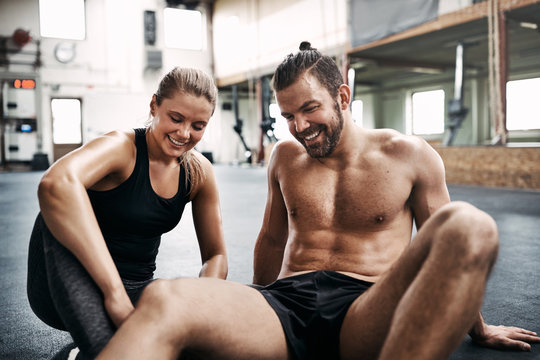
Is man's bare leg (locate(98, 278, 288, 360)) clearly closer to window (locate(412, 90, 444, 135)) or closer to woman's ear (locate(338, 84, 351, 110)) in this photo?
woman's ear (locate(338, 84, 351, 110))

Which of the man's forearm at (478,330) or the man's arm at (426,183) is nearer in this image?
the man's arm at (426,183)

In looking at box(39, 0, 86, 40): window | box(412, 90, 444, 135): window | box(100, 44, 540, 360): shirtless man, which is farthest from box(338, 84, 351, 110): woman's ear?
box(39, 0, 86, 40): window

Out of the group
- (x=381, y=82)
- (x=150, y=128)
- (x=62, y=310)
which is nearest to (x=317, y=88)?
(x=150, y=128)

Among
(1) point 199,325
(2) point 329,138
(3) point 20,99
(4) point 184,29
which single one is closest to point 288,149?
(2) point 329,138

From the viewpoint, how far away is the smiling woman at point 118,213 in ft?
3.69

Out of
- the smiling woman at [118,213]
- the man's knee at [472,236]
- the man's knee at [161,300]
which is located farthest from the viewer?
the smiling woman at [118,213]

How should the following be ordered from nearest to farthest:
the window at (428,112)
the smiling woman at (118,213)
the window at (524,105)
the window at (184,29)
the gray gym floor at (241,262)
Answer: the smiling woman at (118,213)
the gray gym floor at (241,262)
the window at (524,105)
the window at (428,112)
the window at (184,29)

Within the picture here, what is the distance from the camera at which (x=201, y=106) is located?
4.60 ft

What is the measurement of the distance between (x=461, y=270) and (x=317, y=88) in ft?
2.46

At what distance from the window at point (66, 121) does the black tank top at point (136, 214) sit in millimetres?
12630

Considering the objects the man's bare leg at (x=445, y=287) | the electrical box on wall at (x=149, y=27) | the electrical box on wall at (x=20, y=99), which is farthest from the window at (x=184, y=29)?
the man's bare leg at (x=445, y=287)

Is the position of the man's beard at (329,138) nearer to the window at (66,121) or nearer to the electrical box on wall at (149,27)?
the window at (66,121)

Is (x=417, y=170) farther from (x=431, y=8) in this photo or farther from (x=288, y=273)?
(x=431, y=8)

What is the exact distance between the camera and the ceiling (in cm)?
730
